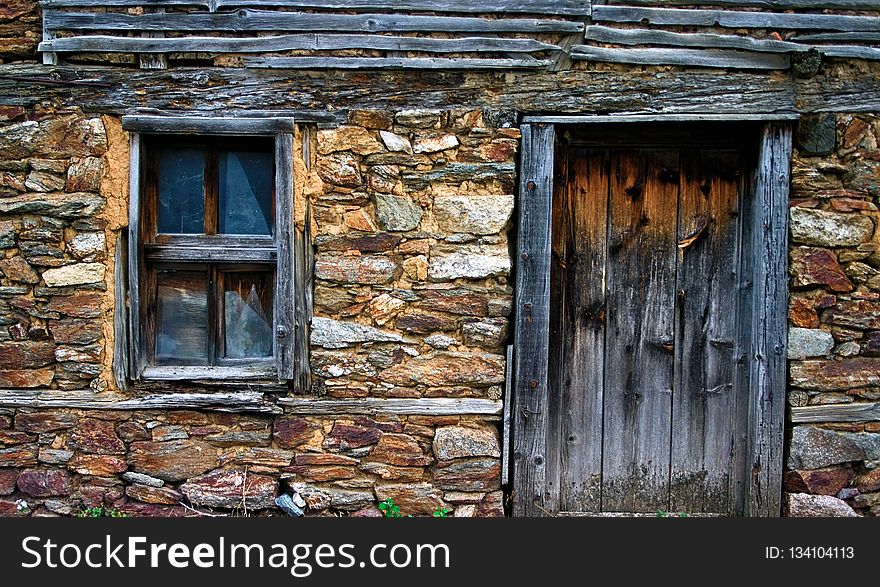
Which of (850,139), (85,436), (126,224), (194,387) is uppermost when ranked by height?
(850,139)

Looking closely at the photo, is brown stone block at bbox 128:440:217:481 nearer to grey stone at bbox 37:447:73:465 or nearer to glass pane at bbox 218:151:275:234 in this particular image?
grey stone at bbox 37:447:73:465

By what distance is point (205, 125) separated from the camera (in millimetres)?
3025

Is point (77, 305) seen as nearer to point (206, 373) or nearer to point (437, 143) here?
point (206, 373)

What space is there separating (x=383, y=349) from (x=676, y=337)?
1448mm

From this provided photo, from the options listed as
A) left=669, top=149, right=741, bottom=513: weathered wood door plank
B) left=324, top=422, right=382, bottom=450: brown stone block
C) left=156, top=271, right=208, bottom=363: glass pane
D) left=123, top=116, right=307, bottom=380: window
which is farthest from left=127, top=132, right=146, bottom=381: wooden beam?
left=669, top=149, right=741, bottom=513: weathered wood door plank

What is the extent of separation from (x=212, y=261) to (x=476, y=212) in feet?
4.24

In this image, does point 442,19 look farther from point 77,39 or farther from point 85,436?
point 85,436

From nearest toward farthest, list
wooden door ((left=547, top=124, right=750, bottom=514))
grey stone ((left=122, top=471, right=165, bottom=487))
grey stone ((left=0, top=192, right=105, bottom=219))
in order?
grey stone ((left=0, top=192, right=105, bottom=219)), grey stone ((left=122, top=471, right=165, bottom=487)), wooden door ((left=547, top=124, right=750, bottom=514))

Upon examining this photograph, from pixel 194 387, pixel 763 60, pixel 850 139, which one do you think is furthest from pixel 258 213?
pixel 850 139

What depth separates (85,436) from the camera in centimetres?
308

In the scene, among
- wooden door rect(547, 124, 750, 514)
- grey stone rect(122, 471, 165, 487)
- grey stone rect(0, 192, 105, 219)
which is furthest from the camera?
wooden door rect(547, 124, 750, 514)

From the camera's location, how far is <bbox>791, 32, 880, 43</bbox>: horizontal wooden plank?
119 inches

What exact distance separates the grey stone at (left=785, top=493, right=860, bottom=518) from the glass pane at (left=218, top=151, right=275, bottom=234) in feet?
9.27

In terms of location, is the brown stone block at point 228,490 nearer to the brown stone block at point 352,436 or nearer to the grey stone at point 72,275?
the brown stone block at point 352,436
